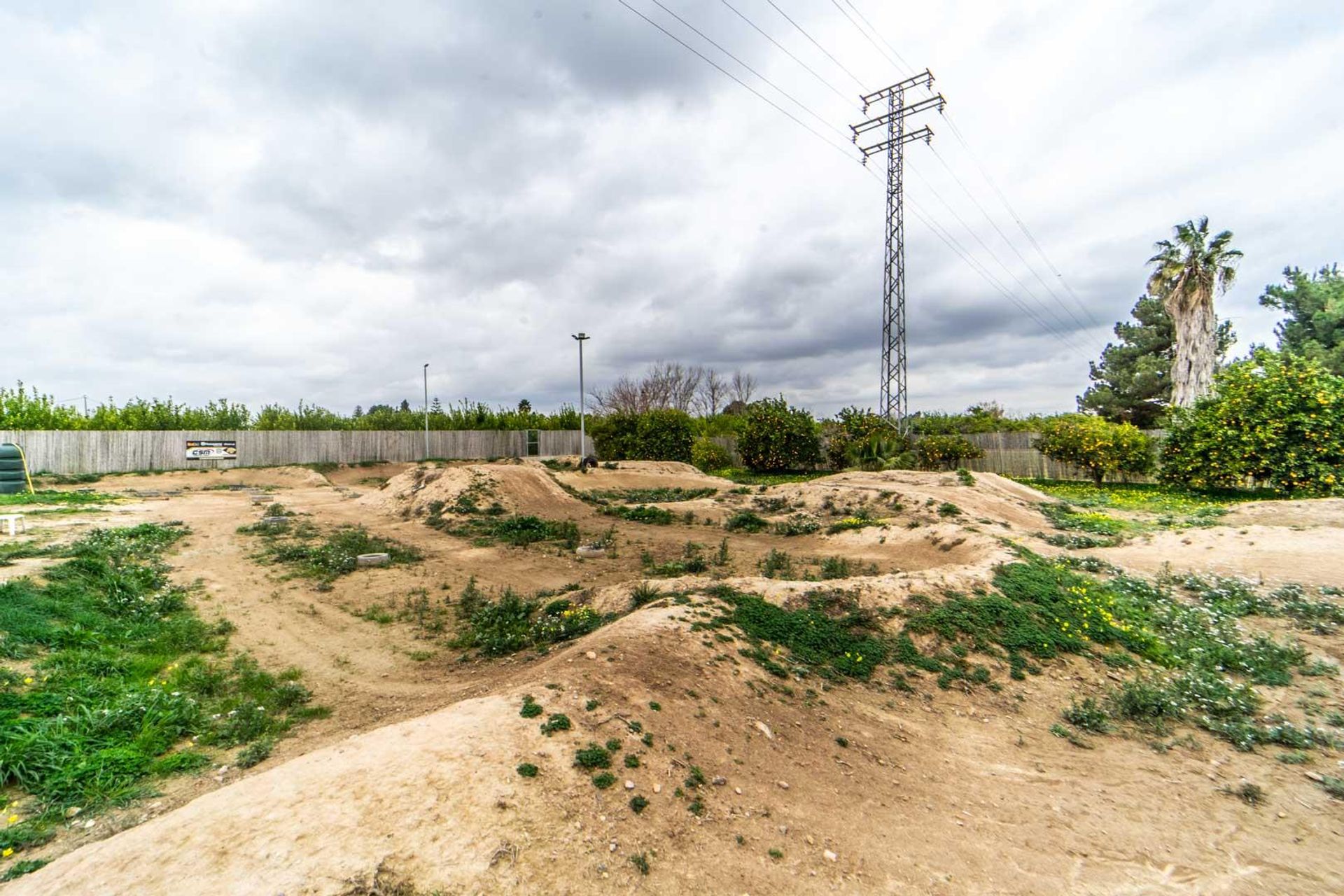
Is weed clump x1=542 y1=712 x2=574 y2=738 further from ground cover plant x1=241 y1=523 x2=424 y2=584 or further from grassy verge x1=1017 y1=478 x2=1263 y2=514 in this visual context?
grassy verge x1=1017 y1=478 x2=1263 y2=514

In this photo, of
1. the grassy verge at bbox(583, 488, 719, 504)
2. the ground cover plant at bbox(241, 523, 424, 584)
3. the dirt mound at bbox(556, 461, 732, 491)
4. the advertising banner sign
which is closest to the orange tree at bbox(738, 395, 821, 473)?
the dirt mound at bbox(556, 461, 732, 491)

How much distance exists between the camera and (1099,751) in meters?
4.72

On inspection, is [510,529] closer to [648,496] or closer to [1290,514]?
[648,496]

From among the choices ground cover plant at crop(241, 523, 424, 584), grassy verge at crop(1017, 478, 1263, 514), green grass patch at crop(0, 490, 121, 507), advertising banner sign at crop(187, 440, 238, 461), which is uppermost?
advertising banner sign at crop(187, 440, 238, 461)

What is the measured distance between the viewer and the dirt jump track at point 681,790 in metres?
2.75

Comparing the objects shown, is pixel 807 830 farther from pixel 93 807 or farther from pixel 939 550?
pixel 939 550

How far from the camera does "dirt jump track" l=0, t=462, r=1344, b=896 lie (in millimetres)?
2748

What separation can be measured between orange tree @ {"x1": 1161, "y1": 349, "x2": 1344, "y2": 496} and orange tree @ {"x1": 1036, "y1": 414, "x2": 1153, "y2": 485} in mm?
2346

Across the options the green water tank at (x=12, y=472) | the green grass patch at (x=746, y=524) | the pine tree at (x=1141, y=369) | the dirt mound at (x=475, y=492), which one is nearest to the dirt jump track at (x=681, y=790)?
the green grass patch at (x=746, y=524)

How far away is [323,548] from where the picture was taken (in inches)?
394

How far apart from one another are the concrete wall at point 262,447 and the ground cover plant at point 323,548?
20.8 metres

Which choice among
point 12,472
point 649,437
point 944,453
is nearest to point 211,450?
point 12,472

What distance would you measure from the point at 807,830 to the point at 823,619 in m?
2.93

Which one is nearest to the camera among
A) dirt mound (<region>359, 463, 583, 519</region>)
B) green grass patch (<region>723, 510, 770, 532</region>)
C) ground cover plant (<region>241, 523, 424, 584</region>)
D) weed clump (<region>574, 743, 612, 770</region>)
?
weed clump (<region>574, 743, 612, 770</region>)
